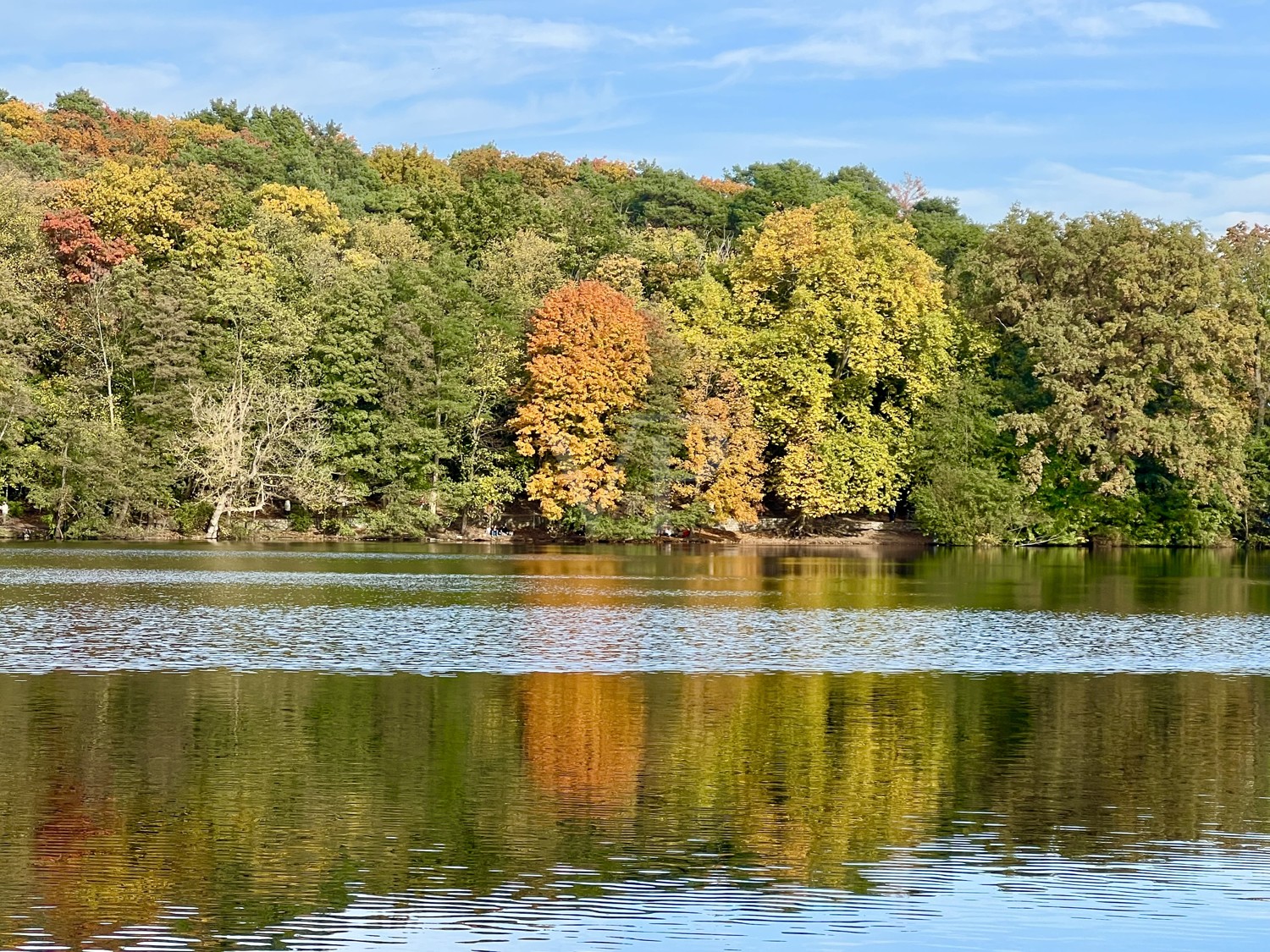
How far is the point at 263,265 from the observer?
65.2 meters

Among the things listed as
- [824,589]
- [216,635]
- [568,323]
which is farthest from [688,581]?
[568,323]

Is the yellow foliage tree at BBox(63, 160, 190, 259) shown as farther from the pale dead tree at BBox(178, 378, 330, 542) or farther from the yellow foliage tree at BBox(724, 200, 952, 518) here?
the yellow foliage tree at BBox(724, 200, 952, 518)

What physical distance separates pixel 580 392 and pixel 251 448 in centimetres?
1307

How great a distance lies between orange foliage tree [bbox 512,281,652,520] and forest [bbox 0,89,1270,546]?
0.13 m

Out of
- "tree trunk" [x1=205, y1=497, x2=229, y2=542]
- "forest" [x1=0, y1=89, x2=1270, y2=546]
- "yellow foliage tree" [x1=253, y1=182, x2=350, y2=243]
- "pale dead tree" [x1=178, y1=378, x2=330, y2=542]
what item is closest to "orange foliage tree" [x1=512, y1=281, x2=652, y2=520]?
"forest" [x1=0, y1=89, x2=1270, y2=546]

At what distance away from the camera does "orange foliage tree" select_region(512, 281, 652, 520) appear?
63.5m

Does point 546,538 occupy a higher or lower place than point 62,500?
lower

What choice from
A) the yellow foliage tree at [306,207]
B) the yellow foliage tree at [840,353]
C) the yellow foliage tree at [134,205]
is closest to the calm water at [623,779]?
the yellow foliage tree at [840,353]

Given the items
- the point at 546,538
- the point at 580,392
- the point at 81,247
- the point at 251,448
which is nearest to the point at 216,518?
the point at 251,448

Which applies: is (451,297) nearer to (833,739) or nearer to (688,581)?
(688,581)

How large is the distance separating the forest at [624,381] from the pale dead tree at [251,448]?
0.15 meters

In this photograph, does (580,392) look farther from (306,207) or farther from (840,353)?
(306,207)

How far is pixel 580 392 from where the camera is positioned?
63.5 meters

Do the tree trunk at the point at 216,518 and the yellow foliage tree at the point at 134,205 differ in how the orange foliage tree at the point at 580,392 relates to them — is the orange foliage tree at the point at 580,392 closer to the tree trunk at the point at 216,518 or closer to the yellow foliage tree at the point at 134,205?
the tree trunk at the point at 216,518
